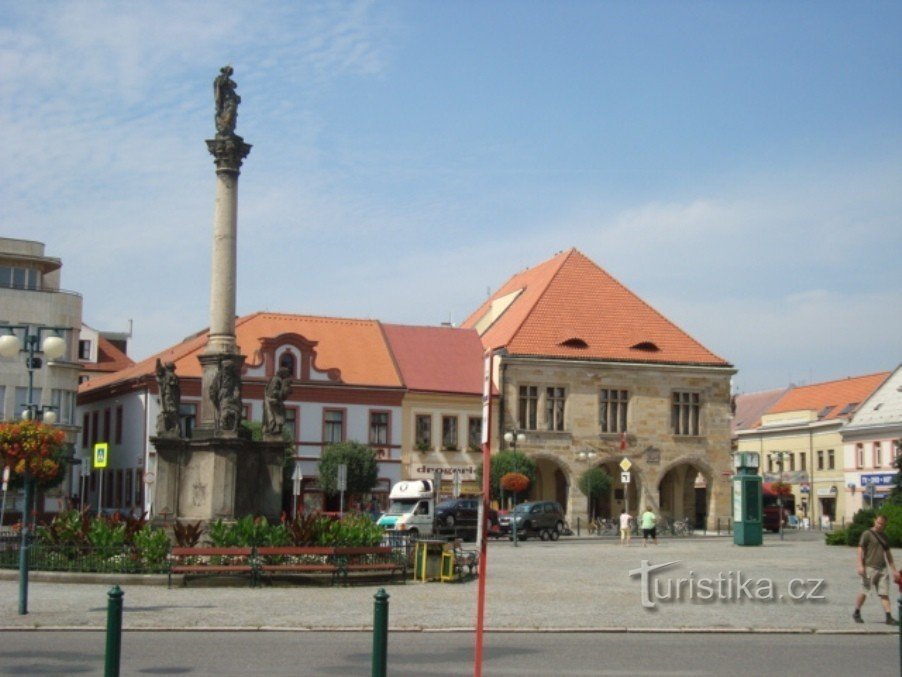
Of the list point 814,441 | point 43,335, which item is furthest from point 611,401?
point 43,335

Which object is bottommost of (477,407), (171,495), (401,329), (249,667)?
(249,667)

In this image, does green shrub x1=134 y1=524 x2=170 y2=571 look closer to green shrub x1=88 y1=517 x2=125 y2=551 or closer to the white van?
green shrub x1=88 y1=517 x2=125 y2=551

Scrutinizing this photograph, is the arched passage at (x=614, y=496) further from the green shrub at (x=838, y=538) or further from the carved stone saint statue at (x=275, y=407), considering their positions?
the carved stone saint statue at (x=275, y=407)

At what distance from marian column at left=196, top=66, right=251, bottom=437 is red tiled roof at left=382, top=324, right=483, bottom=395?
3647 cm

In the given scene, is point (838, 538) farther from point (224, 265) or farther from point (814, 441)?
point (814, 441)

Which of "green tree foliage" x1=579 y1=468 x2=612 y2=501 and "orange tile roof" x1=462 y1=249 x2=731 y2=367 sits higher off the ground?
"orange tile roof" x1=462 y1=249 x2=731 y2=367

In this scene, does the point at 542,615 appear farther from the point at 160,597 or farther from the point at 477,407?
the point at 477,407

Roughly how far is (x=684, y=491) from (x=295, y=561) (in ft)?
165

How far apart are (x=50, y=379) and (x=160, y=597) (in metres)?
47.6

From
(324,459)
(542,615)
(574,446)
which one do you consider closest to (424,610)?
(542,615)

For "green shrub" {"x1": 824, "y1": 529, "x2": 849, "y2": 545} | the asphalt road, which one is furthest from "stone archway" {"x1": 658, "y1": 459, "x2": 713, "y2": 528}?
the asphalt road

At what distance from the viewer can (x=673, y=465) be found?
68250 mm

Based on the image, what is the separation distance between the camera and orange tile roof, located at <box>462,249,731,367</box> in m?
67.7

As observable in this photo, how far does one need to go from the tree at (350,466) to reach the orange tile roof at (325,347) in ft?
16.3
